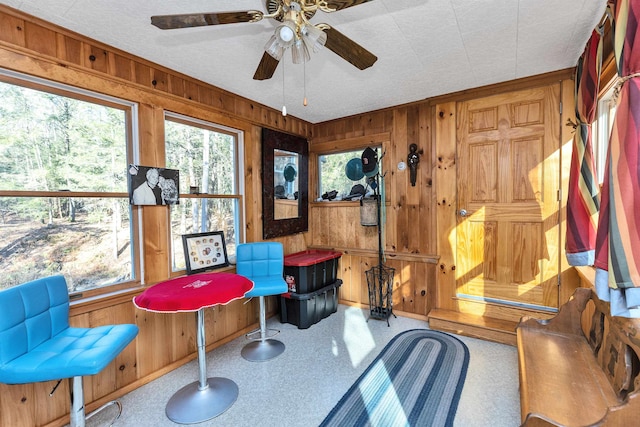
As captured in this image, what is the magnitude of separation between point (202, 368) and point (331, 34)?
7.65ft

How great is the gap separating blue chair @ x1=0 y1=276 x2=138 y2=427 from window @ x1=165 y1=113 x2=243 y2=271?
0.85 m

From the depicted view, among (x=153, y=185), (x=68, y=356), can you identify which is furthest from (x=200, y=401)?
(x=153, y=185)

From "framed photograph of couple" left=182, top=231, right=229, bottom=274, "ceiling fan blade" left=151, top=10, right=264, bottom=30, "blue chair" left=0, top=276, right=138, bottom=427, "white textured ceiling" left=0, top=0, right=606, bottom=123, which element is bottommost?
"blue chair" left=0, top=276, right=138, bottom=427

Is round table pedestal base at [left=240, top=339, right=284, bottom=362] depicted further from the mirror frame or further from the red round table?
the mirror frame

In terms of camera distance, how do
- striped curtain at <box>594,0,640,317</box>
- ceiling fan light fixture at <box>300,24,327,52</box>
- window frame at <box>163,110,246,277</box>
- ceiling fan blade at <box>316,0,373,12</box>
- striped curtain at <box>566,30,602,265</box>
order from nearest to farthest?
striped curtain at <box>594,0,640,317</box>
ceiling fan blade at <box>316,0,373,12</box>
ceiling fan light fixture at <box>300,24,327,52</box>
striped curtain at <box>566,30,602,265</box>
window frame at <box>163,110,246,277</box>

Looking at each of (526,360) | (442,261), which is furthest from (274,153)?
(526,360)

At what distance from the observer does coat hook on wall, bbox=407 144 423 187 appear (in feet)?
10.6

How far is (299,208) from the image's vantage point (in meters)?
3.88

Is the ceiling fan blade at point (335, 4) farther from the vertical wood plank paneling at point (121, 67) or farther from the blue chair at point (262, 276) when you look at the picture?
the blue chair at point (262, 276)

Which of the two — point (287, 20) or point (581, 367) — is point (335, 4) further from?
point (581, 367)

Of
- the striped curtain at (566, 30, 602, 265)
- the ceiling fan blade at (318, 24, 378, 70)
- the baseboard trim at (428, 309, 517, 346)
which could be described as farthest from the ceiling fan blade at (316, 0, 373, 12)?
the baseboard trim at (428, 309, 517, 346)

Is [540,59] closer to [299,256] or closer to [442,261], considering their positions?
[442,261]

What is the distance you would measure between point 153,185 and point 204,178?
54 centimetres

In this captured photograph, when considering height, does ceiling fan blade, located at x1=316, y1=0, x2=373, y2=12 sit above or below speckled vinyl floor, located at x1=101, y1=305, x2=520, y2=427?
above
